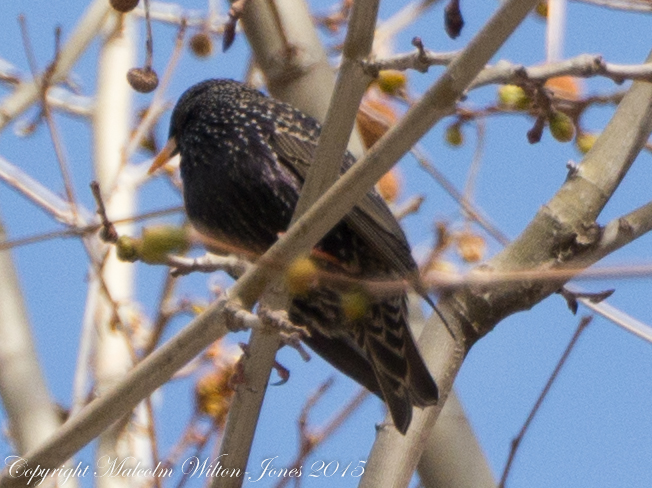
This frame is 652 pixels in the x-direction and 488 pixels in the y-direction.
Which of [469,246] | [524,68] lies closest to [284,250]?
[524,68]

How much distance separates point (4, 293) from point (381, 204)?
1.09 meters

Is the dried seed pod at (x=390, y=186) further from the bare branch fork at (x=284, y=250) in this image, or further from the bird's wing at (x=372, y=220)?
the bare branch fork at (x=284, y=250)

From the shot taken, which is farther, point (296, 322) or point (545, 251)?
point (296, 322)

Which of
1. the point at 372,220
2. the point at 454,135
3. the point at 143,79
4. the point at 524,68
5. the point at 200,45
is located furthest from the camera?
the point at 200,45

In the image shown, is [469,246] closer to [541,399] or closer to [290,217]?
[290,217]

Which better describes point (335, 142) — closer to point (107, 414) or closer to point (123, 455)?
point (107, 414)

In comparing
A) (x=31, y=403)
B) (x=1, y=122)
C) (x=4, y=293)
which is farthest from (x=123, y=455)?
(x=1, y=122)

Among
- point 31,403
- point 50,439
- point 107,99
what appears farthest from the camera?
point 107,99

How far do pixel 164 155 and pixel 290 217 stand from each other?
70 cm

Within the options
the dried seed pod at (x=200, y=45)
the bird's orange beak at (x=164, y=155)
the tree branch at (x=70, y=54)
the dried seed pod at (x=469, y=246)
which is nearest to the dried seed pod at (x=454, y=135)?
the dried seed pod at (x=469, y=246)

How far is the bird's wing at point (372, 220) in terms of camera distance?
8.77ft

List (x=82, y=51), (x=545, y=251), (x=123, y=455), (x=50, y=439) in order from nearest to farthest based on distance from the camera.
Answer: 1. (x=50, y=439)
2. (x=545, y=251)
3. (x=123, y=455)
4. (x=82, y=51)

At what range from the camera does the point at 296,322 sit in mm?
3041

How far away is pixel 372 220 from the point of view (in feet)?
8.83
